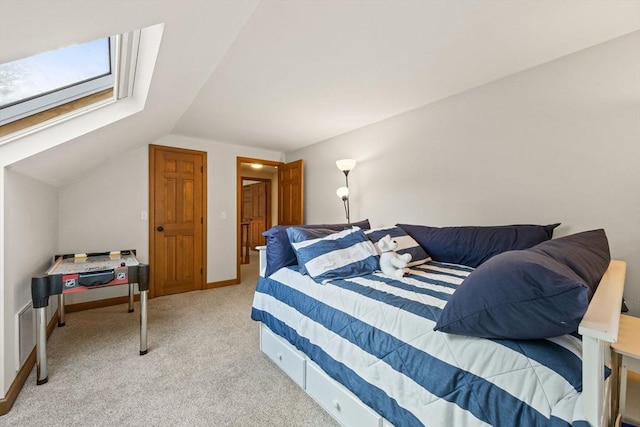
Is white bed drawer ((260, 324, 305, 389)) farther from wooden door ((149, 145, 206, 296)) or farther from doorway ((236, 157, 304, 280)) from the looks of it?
doorway ((236, 157, 304, 280))

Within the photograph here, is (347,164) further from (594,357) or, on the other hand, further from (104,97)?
(594,357)

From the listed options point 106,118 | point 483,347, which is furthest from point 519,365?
point 106,118

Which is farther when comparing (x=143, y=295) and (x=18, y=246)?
(x=143, y=295)

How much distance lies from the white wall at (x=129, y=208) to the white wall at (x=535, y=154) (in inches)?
95.9

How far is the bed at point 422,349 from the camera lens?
0.77m

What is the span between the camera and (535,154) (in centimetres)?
215

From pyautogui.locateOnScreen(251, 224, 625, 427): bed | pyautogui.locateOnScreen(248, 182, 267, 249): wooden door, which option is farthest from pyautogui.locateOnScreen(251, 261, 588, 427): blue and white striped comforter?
pyautogui.locateOnScreen(248, 182, 267, 249): wooden door

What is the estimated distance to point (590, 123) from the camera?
1.92 meters

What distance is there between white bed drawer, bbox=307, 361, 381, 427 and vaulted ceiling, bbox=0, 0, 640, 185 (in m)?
1.89

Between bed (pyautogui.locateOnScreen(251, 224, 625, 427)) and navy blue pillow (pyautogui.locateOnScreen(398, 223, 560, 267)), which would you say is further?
navy blue pillow (pyautogui.locateOnScreen(398, 223, 560, 267))

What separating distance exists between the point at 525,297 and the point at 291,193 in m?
3.94

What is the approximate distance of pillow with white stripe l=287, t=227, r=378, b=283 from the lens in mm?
1803

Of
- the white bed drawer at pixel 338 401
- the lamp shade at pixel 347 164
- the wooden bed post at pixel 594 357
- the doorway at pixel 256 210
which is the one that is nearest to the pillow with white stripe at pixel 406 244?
the white bed drawer at pixel 338 401

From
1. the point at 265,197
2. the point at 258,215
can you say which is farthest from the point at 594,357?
the point at 258,215
